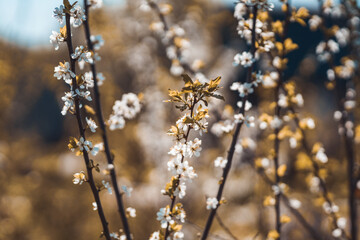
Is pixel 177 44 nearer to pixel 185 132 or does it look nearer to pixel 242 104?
pixel 242 104

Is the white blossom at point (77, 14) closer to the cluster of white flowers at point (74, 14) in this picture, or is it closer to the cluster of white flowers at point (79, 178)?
the cluster of white flowers at point (74, 14)

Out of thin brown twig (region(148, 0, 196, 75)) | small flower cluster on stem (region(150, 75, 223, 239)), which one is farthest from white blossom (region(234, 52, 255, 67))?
thin brown twig (region(148, 0, 196, 75))

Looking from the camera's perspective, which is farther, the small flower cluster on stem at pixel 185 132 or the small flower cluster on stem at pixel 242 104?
the small flower cluster on stem at pixel 242 104

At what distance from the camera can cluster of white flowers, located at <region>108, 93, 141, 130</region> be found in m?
1.46

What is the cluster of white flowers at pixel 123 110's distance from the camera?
4.80 ft

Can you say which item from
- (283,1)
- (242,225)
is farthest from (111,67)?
(283,1)

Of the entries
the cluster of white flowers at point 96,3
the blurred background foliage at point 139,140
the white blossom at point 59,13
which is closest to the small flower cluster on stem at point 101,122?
the cluster of white flowers at point 96,3

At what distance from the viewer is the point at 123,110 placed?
151 centimetres

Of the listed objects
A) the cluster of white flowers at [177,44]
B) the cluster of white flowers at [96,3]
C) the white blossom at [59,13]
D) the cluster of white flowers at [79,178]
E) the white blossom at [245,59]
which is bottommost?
the cluster of white flowers at [79,178]

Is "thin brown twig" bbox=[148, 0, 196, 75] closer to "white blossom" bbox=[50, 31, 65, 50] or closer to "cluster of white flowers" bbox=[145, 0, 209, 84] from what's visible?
"cluster of white flowers" bbox=[145, 0, 209, 84]

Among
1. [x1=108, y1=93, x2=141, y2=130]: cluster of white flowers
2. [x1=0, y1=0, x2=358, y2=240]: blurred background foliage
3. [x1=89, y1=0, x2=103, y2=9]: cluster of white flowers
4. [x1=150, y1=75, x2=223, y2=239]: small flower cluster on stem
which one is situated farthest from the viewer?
[x1=0, y1=0, x2=358, y2=240]: blurred background foliage

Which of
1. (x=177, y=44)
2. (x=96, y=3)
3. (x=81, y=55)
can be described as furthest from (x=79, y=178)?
(x=177, y=44)

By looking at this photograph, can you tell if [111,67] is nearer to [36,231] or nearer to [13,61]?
[13,61]

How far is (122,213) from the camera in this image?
1.27 meters
